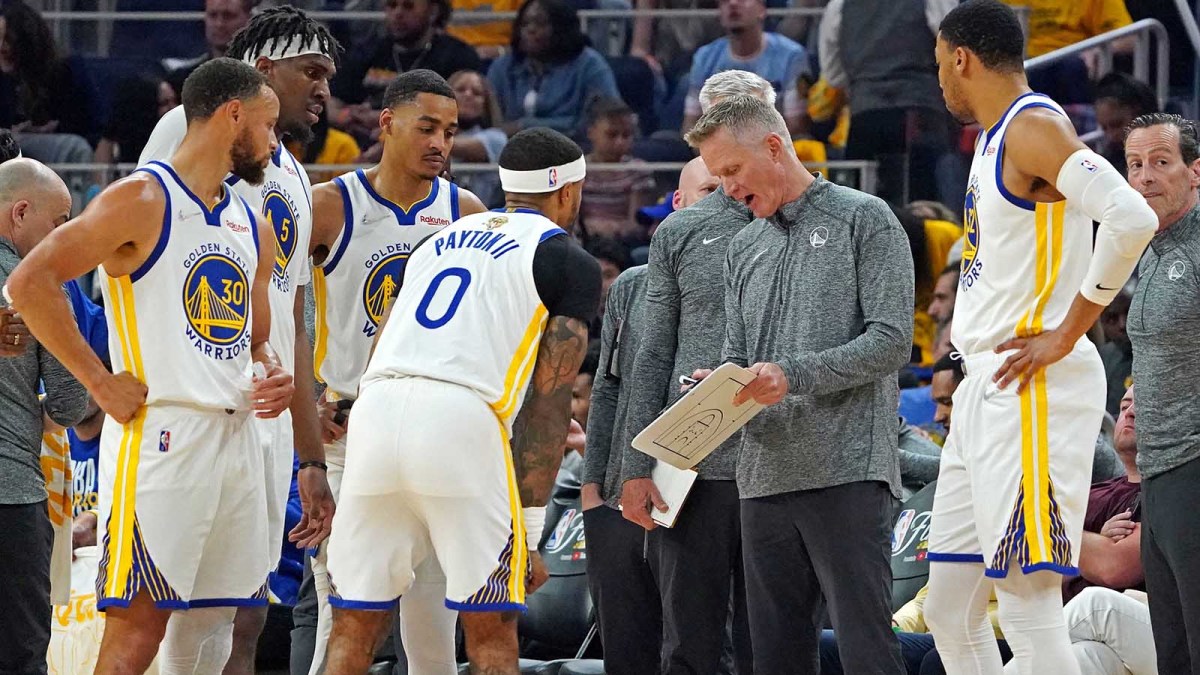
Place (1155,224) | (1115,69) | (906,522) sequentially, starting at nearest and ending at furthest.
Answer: (1155,224)
(906,522)
(1115,69)

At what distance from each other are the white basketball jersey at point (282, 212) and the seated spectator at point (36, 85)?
6.27m

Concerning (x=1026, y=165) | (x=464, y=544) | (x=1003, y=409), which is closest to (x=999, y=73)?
(x=1026, y=165)

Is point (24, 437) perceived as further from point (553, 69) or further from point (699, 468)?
point (553, 69)

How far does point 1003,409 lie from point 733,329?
0.93 meters

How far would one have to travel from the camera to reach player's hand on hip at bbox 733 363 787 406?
4523 millimetres

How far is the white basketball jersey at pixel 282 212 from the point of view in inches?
209

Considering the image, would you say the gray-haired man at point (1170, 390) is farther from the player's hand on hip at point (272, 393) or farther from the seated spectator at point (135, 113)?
the seated spectator at point (135, 113)

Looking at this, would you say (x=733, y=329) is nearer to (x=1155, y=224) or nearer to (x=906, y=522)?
(x=1155, y=224)

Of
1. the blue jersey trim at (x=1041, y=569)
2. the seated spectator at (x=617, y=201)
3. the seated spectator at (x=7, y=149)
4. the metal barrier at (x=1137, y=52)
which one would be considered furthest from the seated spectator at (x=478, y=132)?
the blue jersey trim at (x=1041, y=569)

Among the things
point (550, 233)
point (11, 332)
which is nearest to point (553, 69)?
point (550, 233)

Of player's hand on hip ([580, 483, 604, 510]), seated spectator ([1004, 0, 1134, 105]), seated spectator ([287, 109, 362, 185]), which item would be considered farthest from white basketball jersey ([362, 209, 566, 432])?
seated spectator ([1004, 0, 1134, 105])

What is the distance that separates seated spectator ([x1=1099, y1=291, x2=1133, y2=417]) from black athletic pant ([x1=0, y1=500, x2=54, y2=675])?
17.4 ft

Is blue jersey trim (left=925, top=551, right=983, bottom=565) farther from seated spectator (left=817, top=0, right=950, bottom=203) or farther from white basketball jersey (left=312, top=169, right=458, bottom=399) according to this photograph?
seated spectator (left=817, top=0, right=950, bottom=203)

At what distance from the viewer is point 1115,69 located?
10.6m
